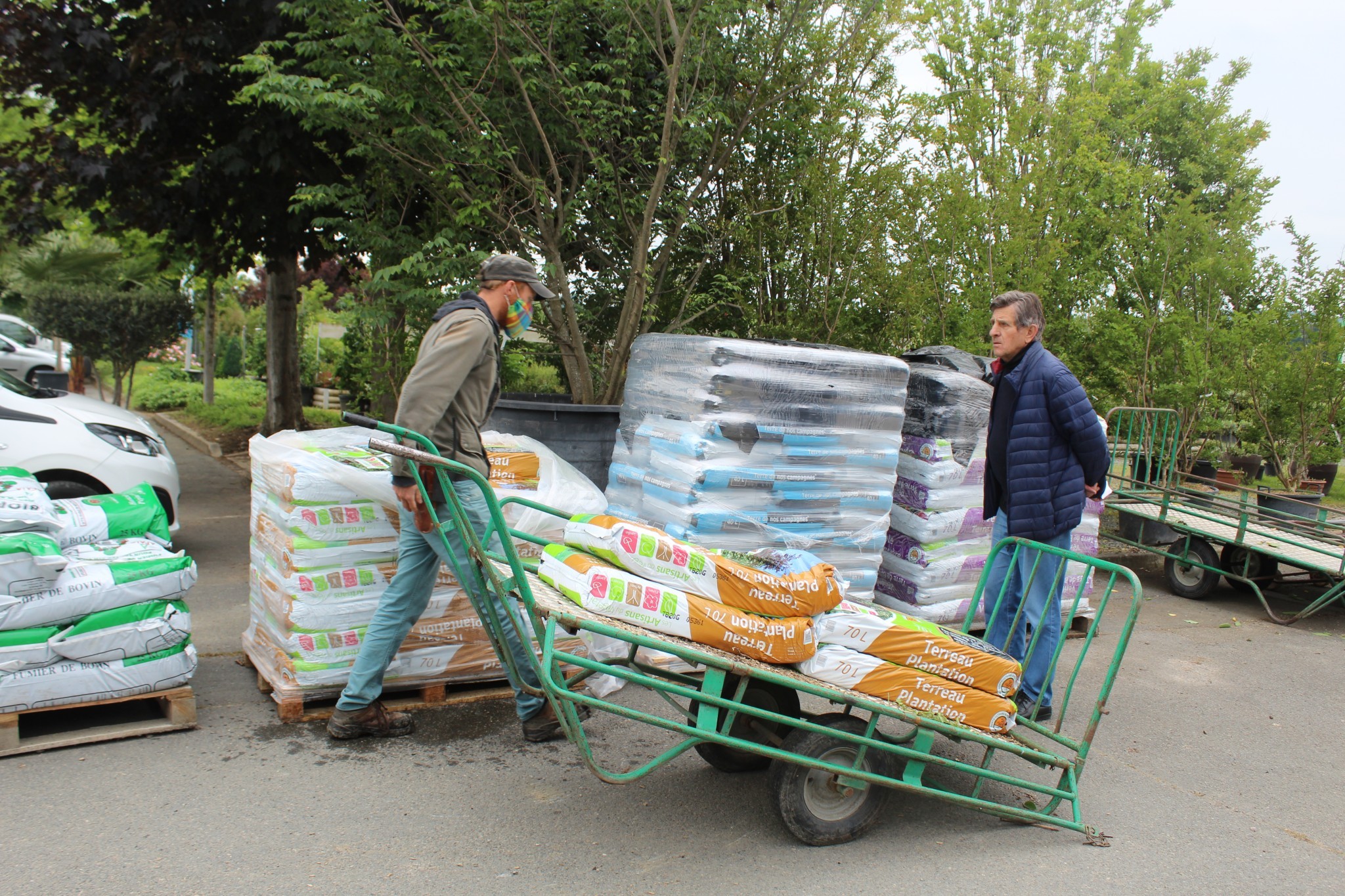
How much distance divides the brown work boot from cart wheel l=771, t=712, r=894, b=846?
160 centimetres

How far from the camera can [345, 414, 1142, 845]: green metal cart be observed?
9.11ft

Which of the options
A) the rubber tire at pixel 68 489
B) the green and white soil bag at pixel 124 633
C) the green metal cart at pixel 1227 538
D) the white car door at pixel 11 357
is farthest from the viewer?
the white car door at pixel 11 357

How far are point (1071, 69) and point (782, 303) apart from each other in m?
4.05

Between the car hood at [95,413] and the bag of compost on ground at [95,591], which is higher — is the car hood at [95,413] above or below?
above

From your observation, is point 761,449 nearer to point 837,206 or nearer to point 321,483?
point 321,483

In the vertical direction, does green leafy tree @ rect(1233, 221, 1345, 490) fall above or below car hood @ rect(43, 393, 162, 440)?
above

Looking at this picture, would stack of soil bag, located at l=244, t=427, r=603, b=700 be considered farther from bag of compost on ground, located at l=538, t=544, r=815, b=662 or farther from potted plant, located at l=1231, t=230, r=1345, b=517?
potted plant, located at l=1231, t=230, r=1345, b=517

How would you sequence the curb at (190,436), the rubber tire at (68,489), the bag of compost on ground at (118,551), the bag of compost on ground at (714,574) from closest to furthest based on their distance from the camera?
the bag of compost on ground at (714,574) → the bag of compost on ground at (118,551) → the rubber tire at (68,489) → the curb at (190,436)

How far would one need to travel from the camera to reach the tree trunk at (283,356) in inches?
448

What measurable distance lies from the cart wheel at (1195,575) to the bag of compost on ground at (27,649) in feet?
24.3

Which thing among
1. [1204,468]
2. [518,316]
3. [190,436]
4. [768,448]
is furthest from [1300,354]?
[190,436]

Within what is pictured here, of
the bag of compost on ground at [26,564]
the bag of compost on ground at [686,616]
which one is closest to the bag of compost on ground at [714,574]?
the bag of compost on ground at [686,616]

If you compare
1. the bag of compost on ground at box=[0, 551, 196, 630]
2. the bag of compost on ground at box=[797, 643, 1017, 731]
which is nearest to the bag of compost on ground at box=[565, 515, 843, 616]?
the bag of compost on ground at box=[797, 643, 1017, 731]

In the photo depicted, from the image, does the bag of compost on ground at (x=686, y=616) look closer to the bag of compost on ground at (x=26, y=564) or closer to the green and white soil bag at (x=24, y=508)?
the bag of compost on ground at (x=26, y=564)
